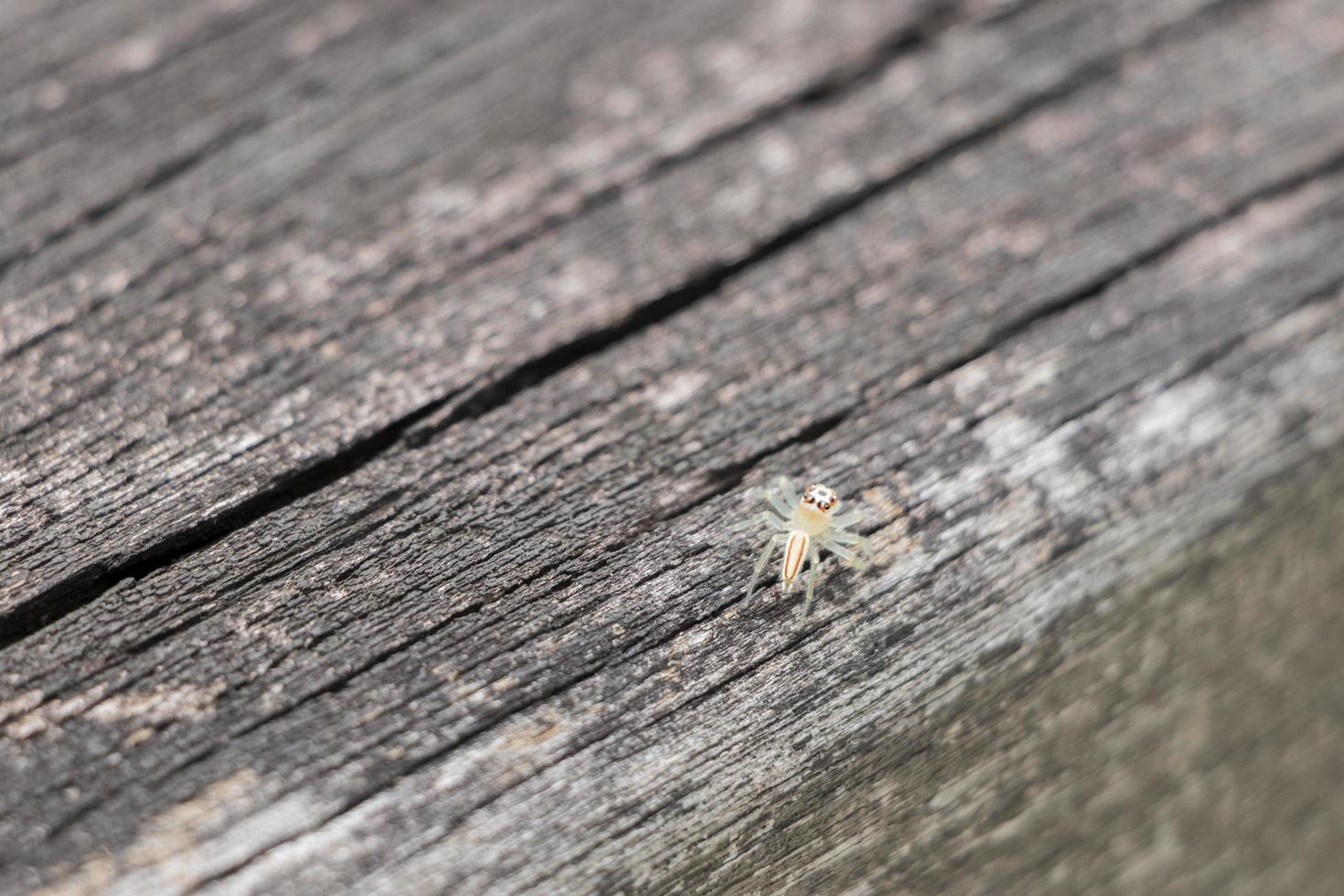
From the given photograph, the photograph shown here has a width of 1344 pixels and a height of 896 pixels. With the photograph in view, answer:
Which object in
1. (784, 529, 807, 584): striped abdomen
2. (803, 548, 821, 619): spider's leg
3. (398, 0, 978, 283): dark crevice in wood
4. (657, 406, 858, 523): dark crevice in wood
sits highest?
(398, 0, 978, 283): dark crevice in wood

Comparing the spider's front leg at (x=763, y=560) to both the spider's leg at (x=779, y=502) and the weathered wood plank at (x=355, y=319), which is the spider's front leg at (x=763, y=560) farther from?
the weathered wood plank at (x=355, y=319)

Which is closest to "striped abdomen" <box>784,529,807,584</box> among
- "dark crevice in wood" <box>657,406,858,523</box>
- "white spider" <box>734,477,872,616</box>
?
"white spider" <box>734,477,872,616</box>

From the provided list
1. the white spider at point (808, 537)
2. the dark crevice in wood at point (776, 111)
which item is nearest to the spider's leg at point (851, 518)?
the white spider at point (808, 537)

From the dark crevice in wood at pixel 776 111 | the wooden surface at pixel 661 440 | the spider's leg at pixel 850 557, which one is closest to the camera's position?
the wooden surface at pixel 661 440

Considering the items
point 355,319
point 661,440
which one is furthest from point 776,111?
point 355,319

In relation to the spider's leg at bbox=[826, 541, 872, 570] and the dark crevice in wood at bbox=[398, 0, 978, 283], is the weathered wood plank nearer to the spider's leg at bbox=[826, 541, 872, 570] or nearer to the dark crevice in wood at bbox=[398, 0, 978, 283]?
the dark crevice in wood at bbox=[398, 0, 978, 283]

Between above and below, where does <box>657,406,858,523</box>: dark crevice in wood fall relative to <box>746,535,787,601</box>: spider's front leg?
above
